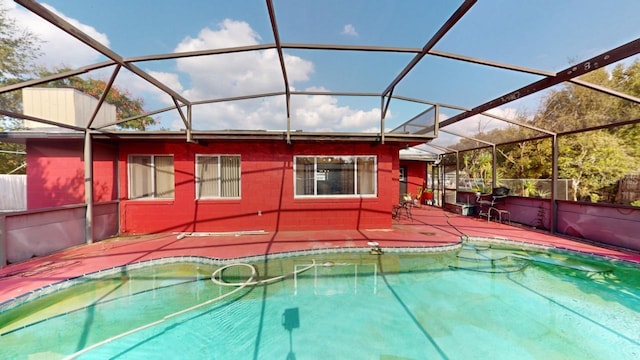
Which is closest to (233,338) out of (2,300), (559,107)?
(2,300)

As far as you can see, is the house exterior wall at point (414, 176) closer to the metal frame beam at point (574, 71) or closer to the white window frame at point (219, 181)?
the metal frame beam at point (574, 71)

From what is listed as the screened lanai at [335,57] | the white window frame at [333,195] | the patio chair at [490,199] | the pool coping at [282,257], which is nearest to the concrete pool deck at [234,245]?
the pool coping at [282,257]

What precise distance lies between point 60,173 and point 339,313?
26.9 ft

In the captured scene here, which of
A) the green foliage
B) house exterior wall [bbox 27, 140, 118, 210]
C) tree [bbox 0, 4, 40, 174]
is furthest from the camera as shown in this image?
the green foliage

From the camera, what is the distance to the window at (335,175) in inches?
285

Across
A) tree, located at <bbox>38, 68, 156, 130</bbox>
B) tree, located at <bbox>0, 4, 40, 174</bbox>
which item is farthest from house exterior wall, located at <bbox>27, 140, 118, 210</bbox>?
tree, located at <bbox>38, 68, 156, 130</bbox>

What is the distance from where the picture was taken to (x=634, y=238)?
542 centimetres

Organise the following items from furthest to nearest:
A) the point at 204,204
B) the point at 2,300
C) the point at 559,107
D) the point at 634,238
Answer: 1. the point at 559,107
2. the point at 204,204
3. the point at 634,238
4. the point at 2,300

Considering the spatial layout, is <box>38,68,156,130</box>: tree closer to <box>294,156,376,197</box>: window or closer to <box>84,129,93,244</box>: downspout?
<box>84,129,93,244</box>: downspout

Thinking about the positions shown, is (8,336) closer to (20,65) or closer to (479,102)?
(479,102)

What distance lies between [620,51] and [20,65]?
700 inches

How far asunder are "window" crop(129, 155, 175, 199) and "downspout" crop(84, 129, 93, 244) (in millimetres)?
1062

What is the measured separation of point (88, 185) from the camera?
5.80 meters

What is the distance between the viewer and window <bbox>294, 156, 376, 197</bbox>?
23.7 ft
